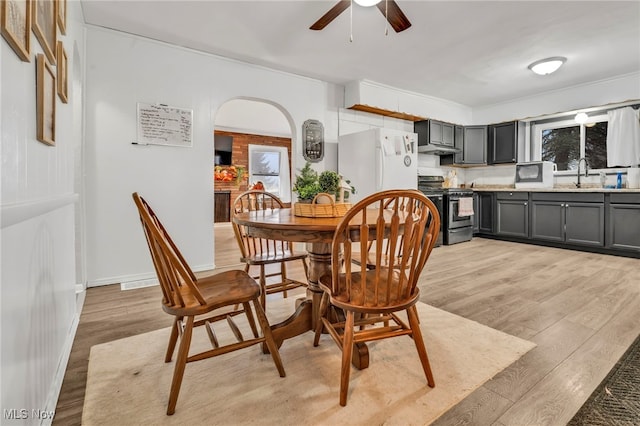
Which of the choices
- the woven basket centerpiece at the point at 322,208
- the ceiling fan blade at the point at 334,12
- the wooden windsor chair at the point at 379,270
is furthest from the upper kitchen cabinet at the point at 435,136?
the wooden windsor chair at the point at 379,270

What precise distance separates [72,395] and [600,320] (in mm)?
2990

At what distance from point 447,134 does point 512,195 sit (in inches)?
56.8

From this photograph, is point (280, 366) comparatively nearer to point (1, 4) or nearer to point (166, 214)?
point (1, 4)

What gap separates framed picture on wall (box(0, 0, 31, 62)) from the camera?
79 cm

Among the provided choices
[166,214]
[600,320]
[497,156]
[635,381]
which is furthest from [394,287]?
[497,156]

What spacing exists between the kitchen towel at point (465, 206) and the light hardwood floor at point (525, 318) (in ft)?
3.86

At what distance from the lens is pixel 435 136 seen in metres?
5.21

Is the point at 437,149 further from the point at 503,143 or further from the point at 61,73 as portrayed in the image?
the point at 61,73

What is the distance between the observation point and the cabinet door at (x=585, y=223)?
13.7 ft

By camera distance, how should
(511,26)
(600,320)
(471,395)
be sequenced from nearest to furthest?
1. (471,395)
2. (600,320)
3. (511,26)

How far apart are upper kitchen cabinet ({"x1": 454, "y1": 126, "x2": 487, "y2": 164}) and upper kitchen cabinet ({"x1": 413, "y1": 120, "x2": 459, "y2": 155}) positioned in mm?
214

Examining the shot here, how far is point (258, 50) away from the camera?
3.39 m

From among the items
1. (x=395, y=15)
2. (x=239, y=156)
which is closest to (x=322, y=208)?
(x=395, y=15)

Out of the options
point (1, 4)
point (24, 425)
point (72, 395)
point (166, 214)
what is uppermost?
point (1, 4)
